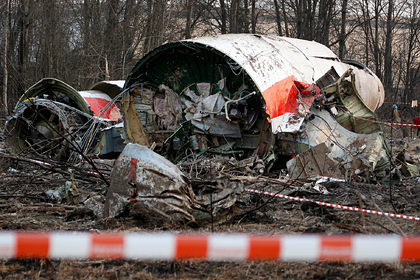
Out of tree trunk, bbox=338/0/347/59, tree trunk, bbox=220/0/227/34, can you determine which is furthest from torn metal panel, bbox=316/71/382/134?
tree trunk, bbox=220/0/227/34

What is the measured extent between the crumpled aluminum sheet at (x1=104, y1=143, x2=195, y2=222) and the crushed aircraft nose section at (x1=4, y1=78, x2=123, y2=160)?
17.0 feet

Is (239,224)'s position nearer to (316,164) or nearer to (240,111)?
(316,164)

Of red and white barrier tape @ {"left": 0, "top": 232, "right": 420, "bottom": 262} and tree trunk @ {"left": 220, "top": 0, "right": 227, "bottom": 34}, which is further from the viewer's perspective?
tree trunk @ {"left": 220, "top": 0, "right": 227, "bottom": 34}

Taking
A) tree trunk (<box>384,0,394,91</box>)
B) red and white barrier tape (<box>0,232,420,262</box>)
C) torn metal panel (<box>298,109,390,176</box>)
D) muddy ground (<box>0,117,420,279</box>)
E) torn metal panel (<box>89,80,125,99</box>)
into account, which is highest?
tree trunk (<box>384,0,394,91</box>)

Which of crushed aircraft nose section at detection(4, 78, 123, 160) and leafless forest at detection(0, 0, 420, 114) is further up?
leafless forest at detection(0, 0, 420, 114)

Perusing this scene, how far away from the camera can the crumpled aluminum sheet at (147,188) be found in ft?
14.3

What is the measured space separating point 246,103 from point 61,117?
457cm

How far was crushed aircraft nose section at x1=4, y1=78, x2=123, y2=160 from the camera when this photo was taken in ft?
31.8

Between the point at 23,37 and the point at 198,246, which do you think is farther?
the point at 23,37

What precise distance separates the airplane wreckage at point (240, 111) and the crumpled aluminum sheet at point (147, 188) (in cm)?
237

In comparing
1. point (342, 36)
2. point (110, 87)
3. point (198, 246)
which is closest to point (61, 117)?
point (110, 87)

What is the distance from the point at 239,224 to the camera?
4.73m

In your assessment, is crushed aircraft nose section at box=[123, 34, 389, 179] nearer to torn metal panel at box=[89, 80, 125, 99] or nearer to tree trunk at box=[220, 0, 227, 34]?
torn metal panel at box=[89, 80, 125, 99]

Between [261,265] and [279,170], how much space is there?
5.01 m
